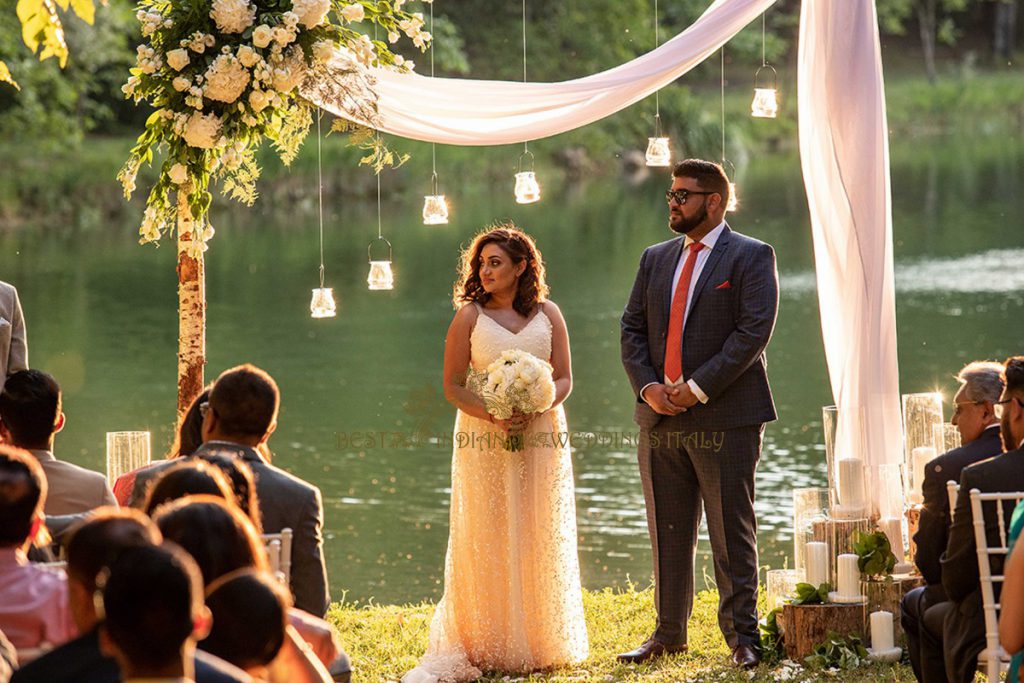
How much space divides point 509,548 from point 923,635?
1.71 m

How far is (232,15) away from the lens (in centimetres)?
558

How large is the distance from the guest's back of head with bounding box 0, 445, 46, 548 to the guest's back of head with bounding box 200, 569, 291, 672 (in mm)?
772

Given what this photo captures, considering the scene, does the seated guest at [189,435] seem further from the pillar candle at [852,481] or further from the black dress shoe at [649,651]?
the pillar candle at [852,481]

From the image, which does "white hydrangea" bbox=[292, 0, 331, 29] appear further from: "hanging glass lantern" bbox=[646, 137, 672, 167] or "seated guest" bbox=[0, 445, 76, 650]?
"seated guest" bbox=[0, 445, 76, 650]

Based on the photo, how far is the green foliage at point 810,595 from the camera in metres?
5.61

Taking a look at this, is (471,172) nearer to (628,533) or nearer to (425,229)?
(425,229)

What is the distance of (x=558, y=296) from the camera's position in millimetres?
19266

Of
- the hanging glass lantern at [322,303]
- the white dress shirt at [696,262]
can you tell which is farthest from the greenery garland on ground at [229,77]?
the white dress shirt at [696,262]

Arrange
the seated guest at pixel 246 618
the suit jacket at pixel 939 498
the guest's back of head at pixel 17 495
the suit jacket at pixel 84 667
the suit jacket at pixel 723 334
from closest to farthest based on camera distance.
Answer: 1. the suit jacket at pixel 84 667
2. the seated guest at pixel 246 618
3. the guest's back of head at pixel 17 495
4. the suit jacket at pixel 939 498
5. the suit jacket at pixel 723 334

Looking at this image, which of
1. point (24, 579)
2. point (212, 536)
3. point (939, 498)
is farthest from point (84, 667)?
point (939, 498)

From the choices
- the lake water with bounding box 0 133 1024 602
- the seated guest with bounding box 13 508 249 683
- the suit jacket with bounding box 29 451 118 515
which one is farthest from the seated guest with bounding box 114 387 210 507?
the lake water with bounding box 0 133 1024 602

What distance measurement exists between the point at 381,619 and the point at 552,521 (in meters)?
1.20

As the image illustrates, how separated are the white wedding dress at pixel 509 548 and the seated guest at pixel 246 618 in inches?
→ 129

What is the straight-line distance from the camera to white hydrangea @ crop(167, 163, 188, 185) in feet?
19.0
